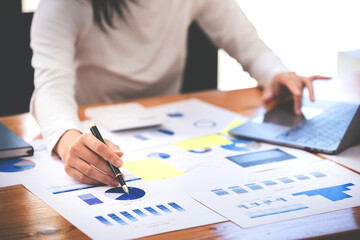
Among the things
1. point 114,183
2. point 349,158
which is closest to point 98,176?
point 114,183

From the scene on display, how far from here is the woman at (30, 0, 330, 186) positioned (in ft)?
3.68

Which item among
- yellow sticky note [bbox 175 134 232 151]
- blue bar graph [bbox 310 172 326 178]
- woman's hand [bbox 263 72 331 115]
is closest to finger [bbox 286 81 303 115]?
woman's hand [bbox 263 72 331 115]

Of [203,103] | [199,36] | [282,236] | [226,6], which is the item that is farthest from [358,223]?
[199,36]

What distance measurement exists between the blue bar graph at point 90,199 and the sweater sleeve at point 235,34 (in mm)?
792

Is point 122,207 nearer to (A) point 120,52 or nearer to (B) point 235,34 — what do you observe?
(A) point 120,52

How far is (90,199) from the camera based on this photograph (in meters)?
0.78

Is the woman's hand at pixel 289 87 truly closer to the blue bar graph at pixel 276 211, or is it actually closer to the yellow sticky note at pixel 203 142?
the yellow sticky note at pixel 203 142

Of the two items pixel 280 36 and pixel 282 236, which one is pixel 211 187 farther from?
pixel 280 36

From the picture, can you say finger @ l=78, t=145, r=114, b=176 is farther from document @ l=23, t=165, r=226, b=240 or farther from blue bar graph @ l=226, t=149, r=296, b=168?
blue bar graph @ l=226, t=149, r=296, b=168

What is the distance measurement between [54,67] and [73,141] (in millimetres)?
274

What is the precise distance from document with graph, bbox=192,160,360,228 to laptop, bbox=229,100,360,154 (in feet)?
0.35

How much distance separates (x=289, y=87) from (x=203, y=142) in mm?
355

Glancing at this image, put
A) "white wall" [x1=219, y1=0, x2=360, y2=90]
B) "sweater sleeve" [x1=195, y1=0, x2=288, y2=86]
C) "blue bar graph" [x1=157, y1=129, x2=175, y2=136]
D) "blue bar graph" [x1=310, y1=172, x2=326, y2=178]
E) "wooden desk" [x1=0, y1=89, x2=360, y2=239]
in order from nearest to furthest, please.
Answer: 1. "wooden desk" [x1=0, y1=89, x2=360, y2=239]
2. "blue bar graph" [x1=310, y1=172, x2=326, y2=178]
3. "blue bar graph" [x1=157, y1=129, x2=175, y2=136]
4. "white wall" [x1=219, y1=0, x2=360, y2=90]
5. "sweater sleeve" [x1=195, y1=0, x2=288, y2=86]

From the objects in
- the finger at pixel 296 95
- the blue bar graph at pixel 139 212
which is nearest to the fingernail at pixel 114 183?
the blue bar graph at pixel 139 212
